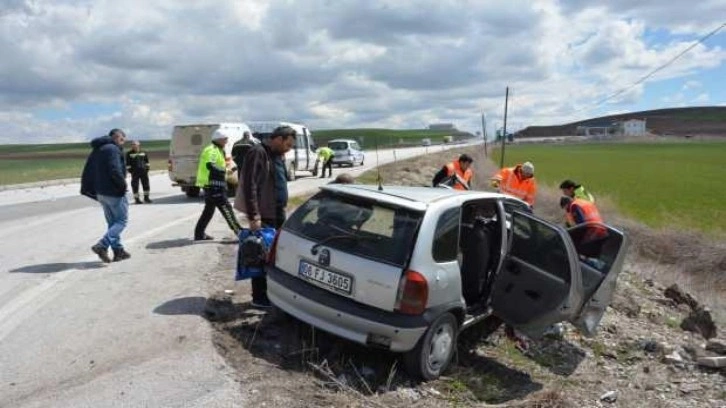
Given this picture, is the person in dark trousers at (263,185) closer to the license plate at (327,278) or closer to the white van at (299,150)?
the license plate at (327,278)

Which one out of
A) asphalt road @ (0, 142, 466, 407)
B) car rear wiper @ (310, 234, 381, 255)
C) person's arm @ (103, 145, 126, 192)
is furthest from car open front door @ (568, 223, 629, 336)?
person's arm @ (103, 145, 126, 192)

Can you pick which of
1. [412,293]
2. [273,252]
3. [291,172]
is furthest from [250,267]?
[291,172]

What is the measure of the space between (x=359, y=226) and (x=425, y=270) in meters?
0.68

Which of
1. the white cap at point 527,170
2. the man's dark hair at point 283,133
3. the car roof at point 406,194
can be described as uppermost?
the man's dark hair at point 283,133

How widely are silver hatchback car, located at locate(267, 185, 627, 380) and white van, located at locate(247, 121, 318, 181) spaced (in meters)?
16.7

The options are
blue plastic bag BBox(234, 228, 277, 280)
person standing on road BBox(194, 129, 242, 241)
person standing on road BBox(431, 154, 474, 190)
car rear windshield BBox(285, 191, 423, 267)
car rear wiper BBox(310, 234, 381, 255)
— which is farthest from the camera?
person standing on road BBox(431, 154, 474, 190)

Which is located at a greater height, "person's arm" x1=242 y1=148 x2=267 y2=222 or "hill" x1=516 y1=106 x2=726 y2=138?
"person's arm" x1=242 y1=148 x2=267 y2=222

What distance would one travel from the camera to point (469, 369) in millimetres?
5730

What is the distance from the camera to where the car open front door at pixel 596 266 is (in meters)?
6.11

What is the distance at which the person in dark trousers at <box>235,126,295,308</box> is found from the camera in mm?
6168

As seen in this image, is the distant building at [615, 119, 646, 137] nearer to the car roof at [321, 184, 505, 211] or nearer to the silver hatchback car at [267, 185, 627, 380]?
the silver hatchback car at [267, 185, 627, 380]

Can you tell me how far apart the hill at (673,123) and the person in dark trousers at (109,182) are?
123 meters

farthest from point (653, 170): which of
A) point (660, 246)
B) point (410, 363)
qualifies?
point (410, 363)

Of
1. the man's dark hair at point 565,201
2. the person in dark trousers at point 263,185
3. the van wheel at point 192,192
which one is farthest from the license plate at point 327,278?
the van wheel at point 192,192
